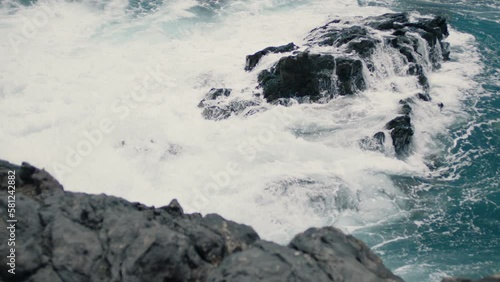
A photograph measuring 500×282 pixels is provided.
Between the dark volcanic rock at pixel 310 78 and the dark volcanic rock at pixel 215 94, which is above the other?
the dark volcanic rock at pixel 310 78

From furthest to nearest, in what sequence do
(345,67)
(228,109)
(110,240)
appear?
(345,67)
(228,109)
(110,240)

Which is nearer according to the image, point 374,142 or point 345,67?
point 374,142

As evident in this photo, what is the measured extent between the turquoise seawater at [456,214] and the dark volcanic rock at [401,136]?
134cm

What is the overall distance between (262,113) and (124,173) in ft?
23.4

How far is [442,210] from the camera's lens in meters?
15.5

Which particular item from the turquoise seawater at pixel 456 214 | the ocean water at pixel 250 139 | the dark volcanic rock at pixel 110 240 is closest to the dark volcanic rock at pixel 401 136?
the ocean water at pixel 250 139

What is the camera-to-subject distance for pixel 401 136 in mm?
18453

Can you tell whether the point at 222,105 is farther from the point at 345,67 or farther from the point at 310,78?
the point at 345,67

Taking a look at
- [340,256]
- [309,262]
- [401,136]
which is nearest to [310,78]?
[401,136]

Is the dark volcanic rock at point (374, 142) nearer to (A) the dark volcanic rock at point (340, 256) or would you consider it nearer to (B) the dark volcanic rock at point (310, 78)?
(B) the dark volcanic rock at point (310, 78)

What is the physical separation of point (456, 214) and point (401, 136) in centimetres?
→ 429

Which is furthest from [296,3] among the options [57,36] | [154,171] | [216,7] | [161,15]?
[154,171]

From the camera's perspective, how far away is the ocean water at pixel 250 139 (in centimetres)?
1480

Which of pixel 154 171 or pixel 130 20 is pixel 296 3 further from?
pixel 154 171
